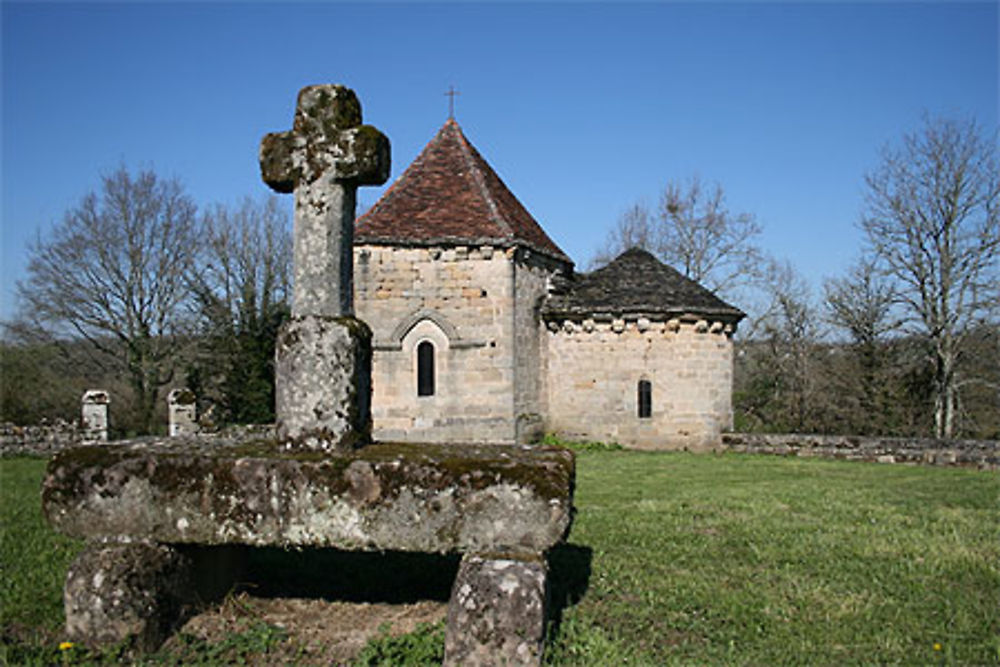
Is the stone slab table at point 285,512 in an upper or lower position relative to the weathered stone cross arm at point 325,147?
lower

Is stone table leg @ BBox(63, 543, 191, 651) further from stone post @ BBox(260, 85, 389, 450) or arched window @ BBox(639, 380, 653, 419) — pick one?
arched window @ BBox(639, 380, 653, 419)

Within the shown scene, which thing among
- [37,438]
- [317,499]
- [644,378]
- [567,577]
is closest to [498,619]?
[317,499]

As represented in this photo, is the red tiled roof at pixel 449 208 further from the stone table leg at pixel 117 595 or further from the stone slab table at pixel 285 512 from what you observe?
the stone table leg at pixel 117 595

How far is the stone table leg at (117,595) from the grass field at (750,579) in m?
0.20

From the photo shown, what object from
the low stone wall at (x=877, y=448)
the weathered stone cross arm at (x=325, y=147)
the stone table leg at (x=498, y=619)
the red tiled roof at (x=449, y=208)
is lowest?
the low stone wall at (x=877, y=448)

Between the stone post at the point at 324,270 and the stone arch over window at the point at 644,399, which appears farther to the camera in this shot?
the stone arch over window at the point at 644,399

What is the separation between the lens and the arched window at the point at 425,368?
1502 centimetres

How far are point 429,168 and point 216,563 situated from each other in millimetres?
13009

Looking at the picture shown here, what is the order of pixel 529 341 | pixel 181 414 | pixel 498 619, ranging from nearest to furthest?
pixel 498 619 → pixel 181 414 → pixel 529 341

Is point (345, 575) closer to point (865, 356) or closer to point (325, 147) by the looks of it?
point (325, 147)

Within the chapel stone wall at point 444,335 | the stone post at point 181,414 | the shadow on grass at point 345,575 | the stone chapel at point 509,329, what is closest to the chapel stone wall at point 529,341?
the stone chapel at point 509,329

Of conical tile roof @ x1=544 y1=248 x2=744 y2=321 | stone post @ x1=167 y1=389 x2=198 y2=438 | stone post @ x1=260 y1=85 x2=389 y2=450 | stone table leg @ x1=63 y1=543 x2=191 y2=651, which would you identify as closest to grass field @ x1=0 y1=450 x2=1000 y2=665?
stone table leg @ x1=63 y1=543 x2=191 y2=651

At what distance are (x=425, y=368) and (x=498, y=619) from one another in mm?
11634

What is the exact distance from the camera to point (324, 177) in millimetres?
4551
